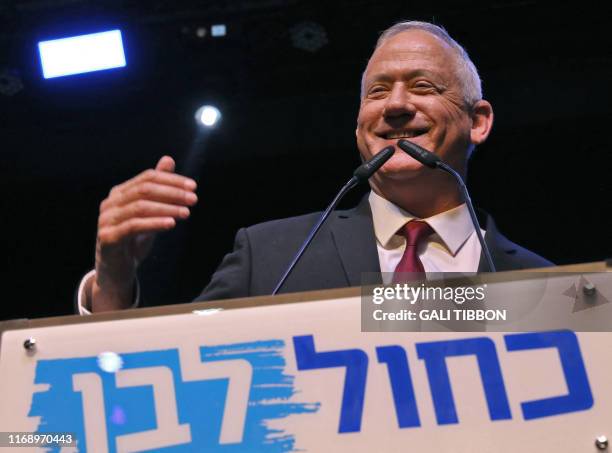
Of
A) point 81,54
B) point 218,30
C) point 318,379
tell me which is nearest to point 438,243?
point 318,379

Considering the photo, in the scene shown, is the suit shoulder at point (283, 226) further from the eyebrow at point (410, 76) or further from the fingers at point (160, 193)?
the fingers at point (160, 193)

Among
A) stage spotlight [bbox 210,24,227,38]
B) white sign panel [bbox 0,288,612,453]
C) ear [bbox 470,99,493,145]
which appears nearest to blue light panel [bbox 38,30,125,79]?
stage spotlight [bbox 210,24,227,38]

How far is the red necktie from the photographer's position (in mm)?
1559

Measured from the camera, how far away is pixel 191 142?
11.8 feet

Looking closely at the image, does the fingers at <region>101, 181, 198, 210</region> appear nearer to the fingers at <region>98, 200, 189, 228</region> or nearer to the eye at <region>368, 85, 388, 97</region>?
the fingers at <region>98, 200, 189, 228</region>

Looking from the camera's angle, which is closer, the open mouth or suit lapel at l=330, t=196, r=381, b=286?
suit lapel at l=330, t=196, r=381, b=286

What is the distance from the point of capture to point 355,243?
1.66 m

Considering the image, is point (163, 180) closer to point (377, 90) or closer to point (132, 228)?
point (132, 228)

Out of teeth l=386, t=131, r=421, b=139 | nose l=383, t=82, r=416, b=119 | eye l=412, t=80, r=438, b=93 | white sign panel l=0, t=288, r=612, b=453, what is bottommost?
white sign panel l=0, t=288, r=612, b=453

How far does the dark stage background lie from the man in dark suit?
121 centimetres

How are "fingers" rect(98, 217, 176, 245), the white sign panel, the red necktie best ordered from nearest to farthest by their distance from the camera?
the white sign panel < "fingers" rect(98, 217, 176, 245) < the red necktie

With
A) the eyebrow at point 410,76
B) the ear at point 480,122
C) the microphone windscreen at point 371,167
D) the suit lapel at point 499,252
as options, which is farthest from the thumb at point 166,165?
the ear at point 480,122

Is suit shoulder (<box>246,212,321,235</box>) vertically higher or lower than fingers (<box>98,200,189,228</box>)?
higher

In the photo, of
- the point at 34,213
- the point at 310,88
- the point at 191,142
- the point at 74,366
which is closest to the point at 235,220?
the point at 191,142
